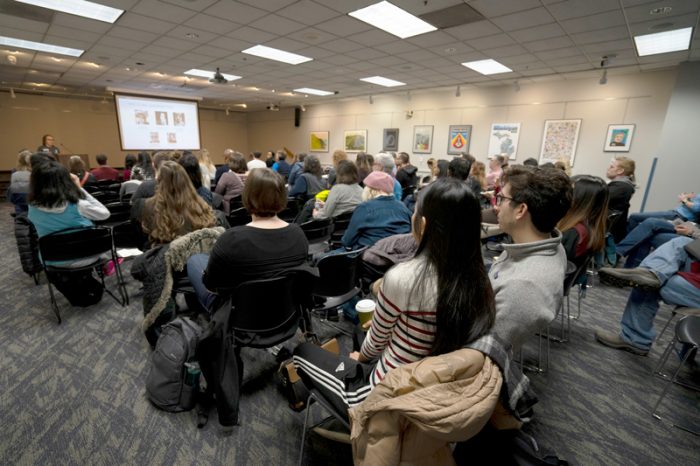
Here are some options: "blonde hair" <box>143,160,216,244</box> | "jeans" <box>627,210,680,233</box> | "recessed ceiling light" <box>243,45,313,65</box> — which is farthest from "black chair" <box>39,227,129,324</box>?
"jeans" <box>627,210,680,233</box>

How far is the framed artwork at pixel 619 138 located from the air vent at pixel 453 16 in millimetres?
4316

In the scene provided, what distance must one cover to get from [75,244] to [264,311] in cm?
207

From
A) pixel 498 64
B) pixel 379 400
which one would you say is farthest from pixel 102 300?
pixel 498 64

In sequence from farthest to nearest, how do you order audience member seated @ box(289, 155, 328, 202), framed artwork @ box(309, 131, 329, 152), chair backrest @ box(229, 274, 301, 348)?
framed artwork @ box(309, 131, 329, 152)
audience member seated @ box(289, 155, 328, 202)
chair backrest @ box(229, 274, 301, 348)

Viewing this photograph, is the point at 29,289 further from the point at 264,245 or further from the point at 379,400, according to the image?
the point at 379,400

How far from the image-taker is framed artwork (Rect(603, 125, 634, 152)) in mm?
5906

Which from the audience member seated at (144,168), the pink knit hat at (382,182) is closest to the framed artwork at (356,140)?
the audience member seated at (144,168)

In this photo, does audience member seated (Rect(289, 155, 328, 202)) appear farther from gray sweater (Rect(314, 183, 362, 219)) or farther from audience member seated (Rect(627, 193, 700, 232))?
audience member seated (Rect(627, 193, 700, 232))

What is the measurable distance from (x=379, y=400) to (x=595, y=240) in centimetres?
210

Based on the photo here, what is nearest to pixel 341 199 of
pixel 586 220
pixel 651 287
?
pixel 586 220

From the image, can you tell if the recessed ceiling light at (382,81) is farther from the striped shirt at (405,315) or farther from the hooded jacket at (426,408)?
the hooded jacket at (426,408)

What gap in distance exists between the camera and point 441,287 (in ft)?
3.10

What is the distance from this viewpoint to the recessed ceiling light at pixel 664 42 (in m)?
3.91

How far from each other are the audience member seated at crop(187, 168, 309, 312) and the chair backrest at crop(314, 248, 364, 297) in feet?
1.06
